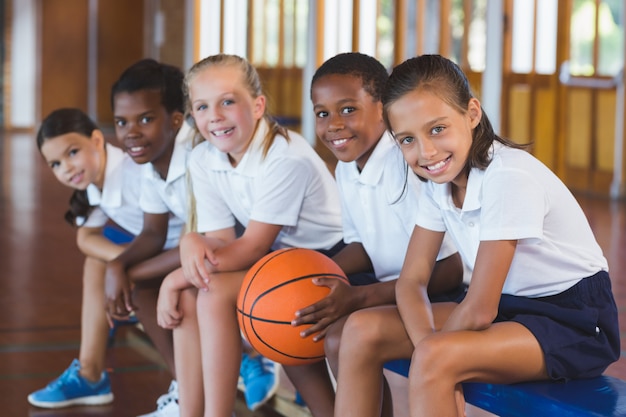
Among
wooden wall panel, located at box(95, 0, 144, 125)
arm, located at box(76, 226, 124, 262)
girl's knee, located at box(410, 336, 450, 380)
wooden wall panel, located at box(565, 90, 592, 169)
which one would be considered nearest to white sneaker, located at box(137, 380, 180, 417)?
arm, located at box(76, 226, 124, 262)

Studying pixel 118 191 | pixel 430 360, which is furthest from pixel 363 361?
pixel 118 191

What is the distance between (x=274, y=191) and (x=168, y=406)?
2.03 feet

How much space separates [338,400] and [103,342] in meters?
1.14

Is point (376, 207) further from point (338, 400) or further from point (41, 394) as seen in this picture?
point (41, 394)

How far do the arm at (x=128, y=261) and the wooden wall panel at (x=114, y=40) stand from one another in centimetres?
1129

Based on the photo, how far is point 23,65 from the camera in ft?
43.7

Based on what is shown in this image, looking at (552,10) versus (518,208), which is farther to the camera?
(552,10)

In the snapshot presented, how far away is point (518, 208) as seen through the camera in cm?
173

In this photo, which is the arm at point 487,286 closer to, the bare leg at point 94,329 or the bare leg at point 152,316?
the bare leg at point 152,316

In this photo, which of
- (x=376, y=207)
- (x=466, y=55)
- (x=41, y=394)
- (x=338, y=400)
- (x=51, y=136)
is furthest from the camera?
(x=466, y=55)

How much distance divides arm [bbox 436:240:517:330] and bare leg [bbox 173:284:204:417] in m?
0.79

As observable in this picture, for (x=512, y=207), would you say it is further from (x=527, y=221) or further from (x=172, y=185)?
(x=172, y=185)

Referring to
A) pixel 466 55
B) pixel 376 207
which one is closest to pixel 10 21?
pixel 466 55

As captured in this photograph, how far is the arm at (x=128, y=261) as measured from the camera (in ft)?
8.52
